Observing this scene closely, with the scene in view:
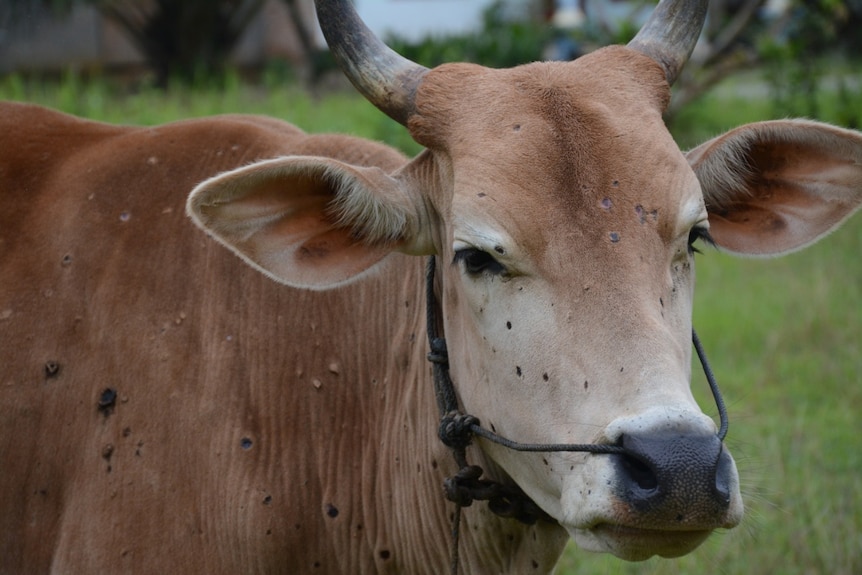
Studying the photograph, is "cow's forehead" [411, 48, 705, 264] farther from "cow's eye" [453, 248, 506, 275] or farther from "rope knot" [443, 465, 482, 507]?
"rope knot" [443, 465, 482, 507]

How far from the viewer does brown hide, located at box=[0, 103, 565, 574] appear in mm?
3375

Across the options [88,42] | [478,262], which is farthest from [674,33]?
[88,42]

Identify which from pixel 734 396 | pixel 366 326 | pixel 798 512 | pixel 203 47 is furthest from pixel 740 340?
pixel 203 47

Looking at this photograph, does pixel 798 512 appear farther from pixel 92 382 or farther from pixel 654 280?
pixel 92 382

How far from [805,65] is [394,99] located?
12844 millimetres

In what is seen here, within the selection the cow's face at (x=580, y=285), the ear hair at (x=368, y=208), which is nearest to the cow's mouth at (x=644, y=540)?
the cow's face at (x=580, y=285)

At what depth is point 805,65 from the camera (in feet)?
48.1

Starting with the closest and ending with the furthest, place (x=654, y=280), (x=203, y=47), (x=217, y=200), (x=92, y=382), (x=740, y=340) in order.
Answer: (x=654, y=280)
(x=217, y=200)
(x=92, y=382)
(x=740, y=340)
(x=203, y=47)

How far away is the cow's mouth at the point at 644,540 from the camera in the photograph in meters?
2.58

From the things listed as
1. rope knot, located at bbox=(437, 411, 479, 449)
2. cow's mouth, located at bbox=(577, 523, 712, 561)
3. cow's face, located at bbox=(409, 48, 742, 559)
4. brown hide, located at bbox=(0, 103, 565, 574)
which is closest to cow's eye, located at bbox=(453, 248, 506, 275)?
cow's face, located at bbox=(409, 48, 742, 559)

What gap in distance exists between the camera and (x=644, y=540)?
2596 millimetres

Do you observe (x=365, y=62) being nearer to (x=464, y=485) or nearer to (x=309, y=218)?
(x=309, y=218)

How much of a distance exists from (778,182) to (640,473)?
Result: 58.2 inches

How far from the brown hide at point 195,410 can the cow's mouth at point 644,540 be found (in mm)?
649
